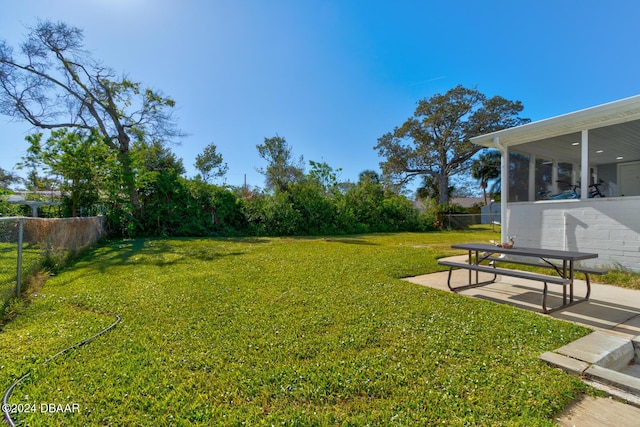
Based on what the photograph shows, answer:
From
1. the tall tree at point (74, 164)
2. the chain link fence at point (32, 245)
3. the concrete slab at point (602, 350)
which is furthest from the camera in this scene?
the tall tree at point (74, 164)

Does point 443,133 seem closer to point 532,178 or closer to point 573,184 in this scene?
point 573,184

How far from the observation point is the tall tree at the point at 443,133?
26266 millimetres

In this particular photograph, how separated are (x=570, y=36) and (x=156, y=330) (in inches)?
590

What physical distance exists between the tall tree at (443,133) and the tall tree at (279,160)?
940 centimetres

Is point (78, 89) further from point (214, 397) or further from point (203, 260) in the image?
point (214, 397)

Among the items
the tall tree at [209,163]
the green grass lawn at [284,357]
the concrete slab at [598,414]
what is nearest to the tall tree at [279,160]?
the tall tree at [209,163]

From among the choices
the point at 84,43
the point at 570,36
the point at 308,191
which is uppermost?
the point at 84,43

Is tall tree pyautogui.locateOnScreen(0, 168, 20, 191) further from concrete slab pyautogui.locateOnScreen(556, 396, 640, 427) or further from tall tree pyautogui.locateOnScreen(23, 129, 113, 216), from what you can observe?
concrete slab pyautogui.locateOnScreen(556, 396, 640, 427)

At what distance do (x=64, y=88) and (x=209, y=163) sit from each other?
613 inches

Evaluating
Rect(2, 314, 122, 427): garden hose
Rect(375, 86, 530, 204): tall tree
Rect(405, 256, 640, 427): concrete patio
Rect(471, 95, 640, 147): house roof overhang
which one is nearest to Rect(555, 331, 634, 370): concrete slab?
Rect(405, 256, 640, 427): concrete patio

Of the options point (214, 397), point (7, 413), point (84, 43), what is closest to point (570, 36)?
point (214, 397)

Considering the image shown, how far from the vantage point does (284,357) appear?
230cm

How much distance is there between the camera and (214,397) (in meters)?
1.81

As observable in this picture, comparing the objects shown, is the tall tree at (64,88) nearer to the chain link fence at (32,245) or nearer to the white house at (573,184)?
the chain link fence at (32,245)
